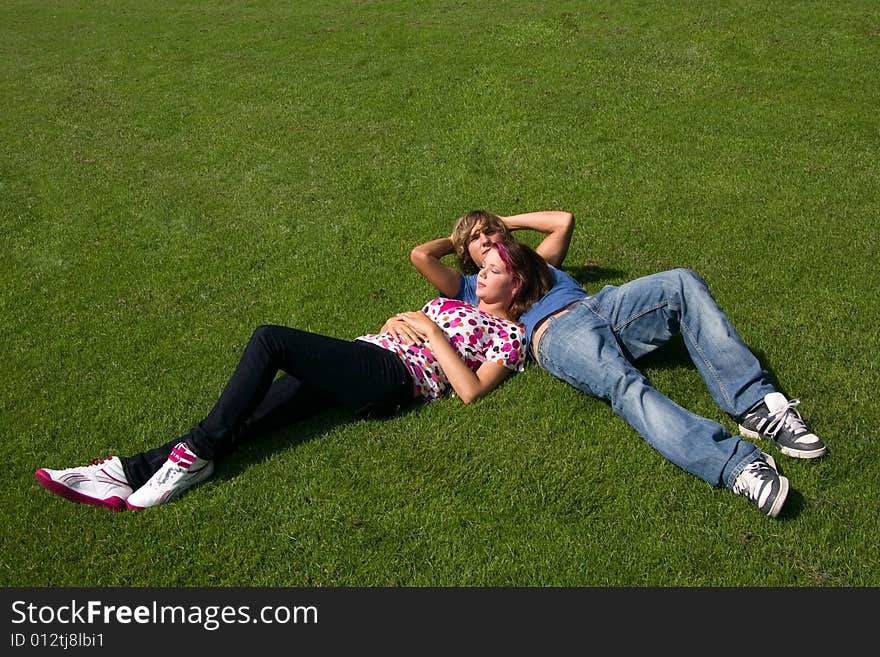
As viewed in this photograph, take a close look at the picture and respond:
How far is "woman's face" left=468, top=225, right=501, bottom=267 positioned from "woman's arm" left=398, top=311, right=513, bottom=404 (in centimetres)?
76

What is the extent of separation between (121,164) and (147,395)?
6413mm

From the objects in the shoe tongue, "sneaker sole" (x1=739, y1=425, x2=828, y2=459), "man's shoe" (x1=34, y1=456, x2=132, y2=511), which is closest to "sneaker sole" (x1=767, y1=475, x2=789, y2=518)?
"sneaker sole" (x1=739, y1=425, x2=828, y2=459)

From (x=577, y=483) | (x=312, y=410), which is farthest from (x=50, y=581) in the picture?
(x=577, y=483)

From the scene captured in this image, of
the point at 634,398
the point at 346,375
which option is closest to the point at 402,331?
the point at 346,375

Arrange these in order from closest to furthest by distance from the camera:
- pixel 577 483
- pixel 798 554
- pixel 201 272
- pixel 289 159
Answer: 1. pixel 798 554
2. pixel 577 483
3. pixel 201 272
4. pixel 289 159

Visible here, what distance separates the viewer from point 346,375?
553 cm

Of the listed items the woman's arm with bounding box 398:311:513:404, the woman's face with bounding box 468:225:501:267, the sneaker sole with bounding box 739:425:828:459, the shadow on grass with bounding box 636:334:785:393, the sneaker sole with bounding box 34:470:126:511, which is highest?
the woman's face with bounding box 468:225:501:267

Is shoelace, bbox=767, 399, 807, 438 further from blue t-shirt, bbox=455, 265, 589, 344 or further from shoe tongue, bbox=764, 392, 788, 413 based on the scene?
blue t-shirt, bbox=455, 265, 589, 344

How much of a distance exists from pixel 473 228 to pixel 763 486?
9.69ft

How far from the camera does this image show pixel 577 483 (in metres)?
5.32

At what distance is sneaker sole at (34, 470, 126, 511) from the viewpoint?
5.20 meters

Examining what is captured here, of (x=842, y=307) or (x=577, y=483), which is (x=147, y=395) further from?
(x=842, y=307)

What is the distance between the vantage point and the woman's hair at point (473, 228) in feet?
21.6

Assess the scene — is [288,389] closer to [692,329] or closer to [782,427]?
[692,329]
